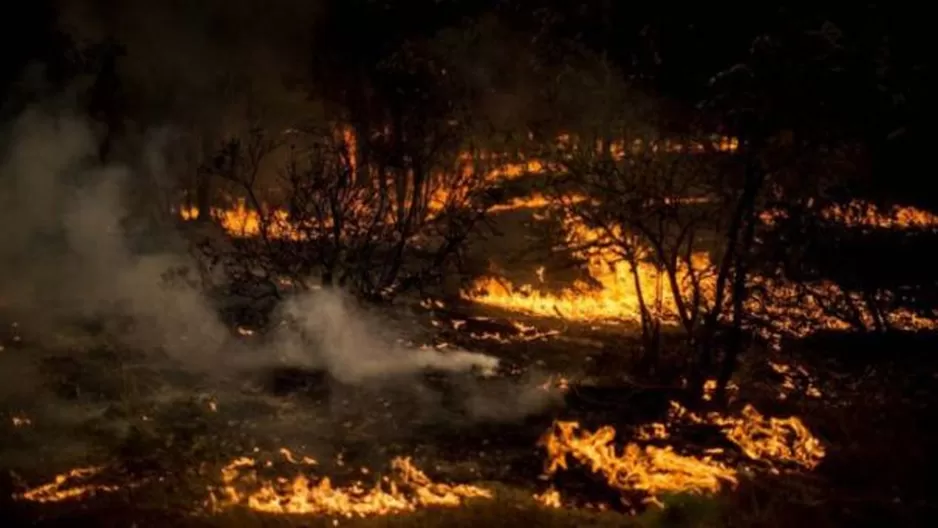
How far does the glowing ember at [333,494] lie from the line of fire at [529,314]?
3 cm

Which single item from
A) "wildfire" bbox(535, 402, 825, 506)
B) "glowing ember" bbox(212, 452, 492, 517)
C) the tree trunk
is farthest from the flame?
"glowing ember" bbox(212, 452, 492, 517)

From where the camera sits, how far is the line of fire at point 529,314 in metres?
6.67

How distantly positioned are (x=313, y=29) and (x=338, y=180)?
6.16m

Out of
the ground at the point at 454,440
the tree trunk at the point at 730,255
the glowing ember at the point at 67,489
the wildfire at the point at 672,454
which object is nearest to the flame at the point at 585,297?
the ground at the point at 454,440

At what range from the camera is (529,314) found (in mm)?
→ 11984

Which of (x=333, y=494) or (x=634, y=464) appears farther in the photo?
(x=634, y=464)

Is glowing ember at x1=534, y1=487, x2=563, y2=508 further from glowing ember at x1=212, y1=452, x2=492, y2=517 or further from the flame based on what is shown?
the flame

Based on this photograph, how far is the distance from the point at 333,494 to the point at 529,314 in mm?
5998

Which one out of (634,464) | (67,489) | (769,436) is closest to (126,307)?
(67,489)

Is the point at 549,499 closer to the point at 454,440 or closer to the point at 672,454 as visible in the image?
the point at 454,440

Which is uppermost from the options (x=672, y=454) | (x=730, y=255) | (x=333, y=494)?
(x=730, y=255)

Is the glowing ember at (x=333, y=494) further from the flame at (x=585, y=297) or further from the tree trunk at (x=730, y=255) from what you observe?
the flame at (x=585, y=297)

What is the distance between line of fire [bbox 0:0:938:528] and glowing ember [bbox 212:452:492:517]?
0.03m

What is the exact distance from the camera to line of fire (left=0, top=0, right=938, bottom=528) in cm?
667
